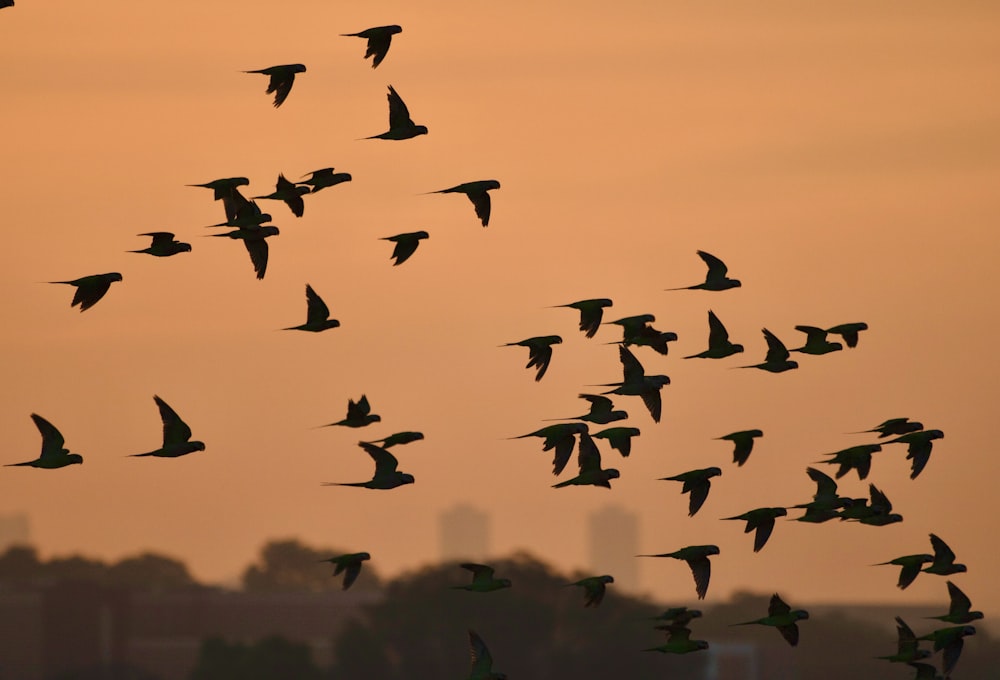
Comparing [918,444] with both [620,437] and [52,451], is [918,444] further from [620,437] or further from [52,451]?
[52,451]

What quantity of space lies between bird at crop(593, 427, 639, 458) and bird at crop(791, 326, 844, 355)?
4.66m

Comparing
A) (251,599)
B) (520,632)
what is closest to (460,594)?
(520,632)

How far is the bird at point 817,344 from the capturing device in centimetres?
5628

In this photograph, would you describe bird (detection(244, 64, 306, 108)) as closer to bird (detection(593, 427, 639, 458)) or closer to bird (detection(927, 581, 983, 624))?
bird (detection(593, 427, 639, 458))

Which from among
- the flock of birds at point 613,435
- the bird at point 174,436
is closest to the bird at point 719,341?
the flock of birds at point 613,435

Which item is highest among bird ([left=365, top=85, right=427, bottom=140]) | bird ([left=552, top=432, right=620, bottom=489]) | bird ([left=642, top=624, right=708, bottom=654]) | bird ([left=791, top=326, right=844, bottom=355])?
bird ([left=365, top=85, right=427, bottom=140])

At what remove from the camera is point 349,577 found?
5181 cm

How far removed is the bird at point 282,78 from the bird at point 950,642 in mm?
20420

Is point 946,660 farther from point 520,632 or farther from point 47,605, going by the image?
point 47,605

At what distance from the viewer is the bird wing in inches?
2069

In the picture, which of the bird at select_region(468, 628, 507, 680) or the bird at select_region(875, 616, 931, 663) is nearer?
the bird at select_region(875, 616, 931, 663)

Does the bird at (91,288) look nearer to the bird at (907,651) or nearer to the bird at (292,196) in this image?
the bird at (292,196)

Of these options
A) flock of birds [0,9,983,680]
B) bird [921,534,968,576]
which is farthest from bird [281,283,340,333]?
bird [921,534,968,576]

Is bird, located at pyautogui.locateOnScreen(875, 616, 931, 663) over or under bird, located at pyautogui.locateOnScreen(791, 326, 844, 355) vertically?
under
